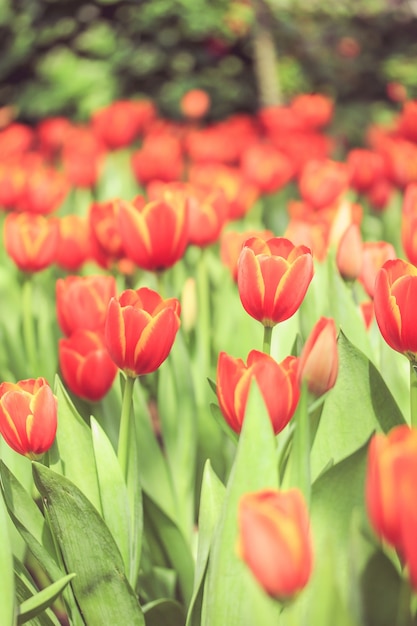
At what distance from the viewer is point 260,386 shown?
2.74 ft

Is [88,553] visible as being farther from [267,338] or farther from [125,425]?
[267,338]

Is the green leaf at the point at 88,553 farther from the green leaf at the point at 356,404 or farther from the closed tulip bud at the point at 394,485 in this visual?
the closed tulip bud at the point at 394,485

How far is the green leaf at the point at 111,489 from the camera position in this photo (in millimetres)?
994

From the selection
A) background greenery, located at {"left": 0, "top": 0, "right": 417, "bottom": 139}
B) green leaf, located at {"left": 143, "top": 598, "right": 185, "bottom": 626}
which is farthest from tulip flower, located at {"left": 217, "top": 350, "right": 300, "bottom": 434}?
background greenery, located at {"left": 0, "top": 0, "right": 417, "bottom": 139}

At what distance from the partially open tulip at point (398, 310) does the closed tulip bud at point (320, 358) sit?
0.07 m

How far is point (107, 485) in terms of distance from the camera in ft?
3.27

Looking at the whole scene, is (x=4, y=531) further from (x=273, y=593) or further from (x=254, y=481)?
(x=273, y=593)

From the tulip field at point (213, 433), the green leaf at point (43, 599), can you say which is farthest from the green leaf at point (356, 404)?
the green leaf at point (43, 599)

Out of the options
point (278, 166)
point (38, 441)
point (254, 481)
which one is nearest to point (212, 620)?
point (254, 481)

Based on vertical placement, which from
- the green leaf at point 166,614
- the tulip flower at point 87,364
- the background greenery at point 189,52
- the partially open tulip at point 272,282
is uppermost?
the background greenery at point 189,52

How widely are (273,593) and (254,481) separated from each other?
23 centimetres

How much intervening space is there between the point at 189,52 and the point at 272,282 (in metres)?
3.47

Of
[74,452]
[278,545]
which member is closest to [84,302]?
[74,452]

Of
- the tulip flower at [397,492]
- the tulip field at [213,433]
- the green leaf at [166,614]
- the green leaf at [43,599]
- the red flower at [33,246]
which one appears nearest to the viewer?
the tulip flower at [397,492]
